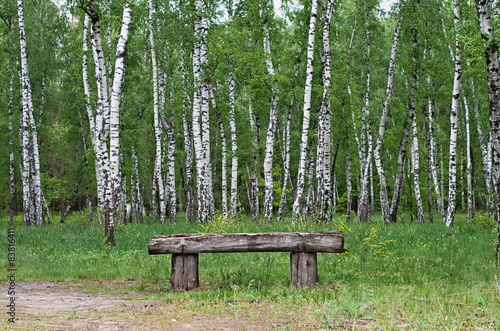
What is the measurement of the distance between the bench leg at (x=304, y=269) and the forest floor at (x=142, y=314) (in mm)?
1349

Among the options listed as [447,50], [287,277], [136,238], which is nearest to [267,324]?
[287,277]

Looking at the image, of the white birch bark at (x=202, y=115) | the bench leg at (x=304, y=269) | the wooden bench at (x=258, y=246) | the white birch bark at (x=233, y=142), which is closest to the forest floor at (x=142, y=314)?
the wooden bench at (x=258, y=246)

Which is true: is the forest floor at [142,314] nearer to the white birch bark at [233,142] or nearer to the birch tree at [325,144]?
the birch tree at [325,144]

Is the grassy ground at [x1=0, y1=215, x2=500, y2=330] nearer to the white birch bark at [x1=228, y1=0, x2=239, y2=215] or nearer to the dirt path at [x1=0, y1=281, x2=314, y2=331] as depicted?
the dirt path at [x1=0, y1=281, x2=314, y2=331]

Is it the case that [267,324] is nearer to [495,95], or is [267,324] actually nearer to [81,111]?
[495,95]

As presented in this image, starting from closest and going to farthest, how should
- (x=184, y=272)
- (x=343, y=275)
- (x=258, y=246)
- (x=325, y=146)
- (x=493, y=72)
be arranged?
(x=258, y=246)
(x=184, y=272)
(x=343, y=275)
(x=493, y=72)
(x=325, y=146)

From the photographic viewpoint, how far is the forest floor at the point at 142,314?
19.0 feet

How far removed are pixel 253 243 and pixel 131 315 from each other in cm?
240

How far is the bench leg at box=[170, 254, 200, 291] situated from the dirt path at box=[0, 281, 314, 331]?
0.61 m

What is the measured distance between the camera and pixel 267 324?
5.80m

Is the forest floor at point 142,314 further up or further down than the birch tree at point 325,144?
further down

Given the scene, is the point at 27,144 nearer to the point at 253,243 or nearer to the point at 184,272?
the point at 184,272

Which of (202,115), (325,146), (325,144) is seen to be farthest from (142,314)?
(325,146)

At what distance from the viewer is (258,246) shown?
26.9 ft
